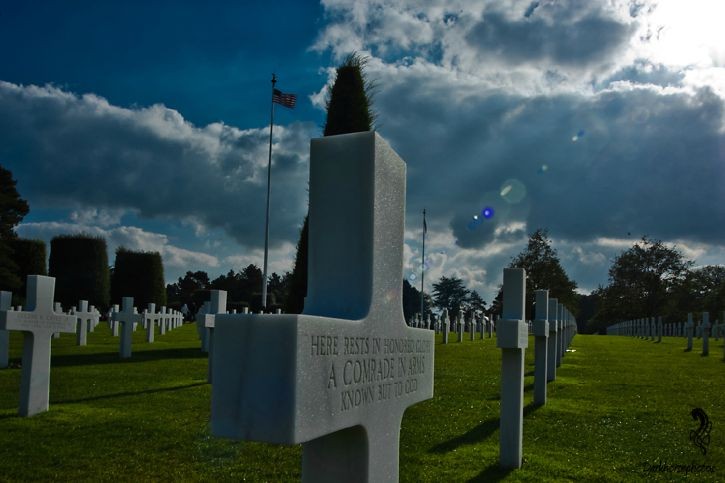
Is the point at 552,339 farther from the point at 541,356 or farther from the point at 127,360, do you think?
the point at 127,360

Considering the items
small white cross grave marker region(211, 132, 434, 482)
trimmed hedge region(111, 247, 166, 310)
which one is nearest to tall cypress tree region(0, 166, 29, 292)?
trimmed hedge region(111, 247, 166, 310)

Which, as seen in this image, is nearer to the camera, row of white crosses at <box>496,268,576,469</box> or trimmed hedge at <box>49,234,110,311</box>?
row of white crosses at <box>496,268,576,469</box>

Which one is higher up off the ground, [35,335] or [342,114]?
[342,114]

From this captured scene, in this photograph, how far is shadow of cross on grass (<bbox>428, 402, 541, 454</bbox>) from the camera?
20.9ft

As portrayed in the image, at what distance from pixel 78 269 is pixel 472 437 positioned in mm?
40612

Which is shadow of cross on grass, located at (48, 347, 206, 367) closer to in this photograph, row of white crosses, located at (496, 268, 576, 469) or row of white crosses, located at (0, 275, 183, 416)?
row of white crosses, located at (0, 275, 183, 416)

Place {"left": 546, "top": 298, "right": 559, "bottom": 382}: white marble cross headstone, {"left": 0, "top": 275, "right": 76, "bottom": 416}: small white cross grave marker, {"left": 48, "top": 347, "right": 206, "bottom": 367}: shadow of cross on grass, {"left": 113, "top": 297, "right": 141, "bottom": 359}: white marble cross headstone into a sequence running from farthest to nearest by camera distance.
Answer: {"left": 113, "top": 297, "right": 141, "bottom": 359}: white marble cross headstone
{"left": 48, "top": 347, "right": 206, "bottom": 367}: shadow of cross on grass
{"left": 546, "top": 298, "right": 559, "bottom": 382}: white marble cross headstone
{"left": 0, "top": 275, "right": 76, "bottom": 416}: small white cross grave marker

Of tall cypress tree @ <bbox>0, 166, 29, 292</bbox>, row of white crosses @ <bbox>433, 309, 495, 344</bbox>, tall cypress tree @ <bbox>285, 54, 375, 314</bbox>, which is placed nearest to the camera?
tall cypress tree @ <bbox>285, 54, 375, 314</bbox>

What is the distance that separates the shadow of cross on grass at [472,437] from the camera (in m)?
6.38

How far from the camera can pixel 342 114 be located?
1988cm

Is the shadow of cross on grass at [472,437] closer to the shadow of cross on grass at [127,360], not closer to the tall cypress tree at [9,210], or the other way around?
the shadow of cross on grass at [127,360]

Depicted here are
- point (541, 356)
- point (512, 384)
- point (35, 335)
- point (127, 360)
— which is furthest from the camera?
point (127, 360)

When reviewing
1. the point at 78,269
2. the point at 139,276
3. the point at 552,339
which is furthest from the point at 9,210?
the point at 552,339

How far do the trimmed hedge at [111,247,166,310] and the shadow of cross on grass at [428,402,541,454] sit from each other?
41.0 m
